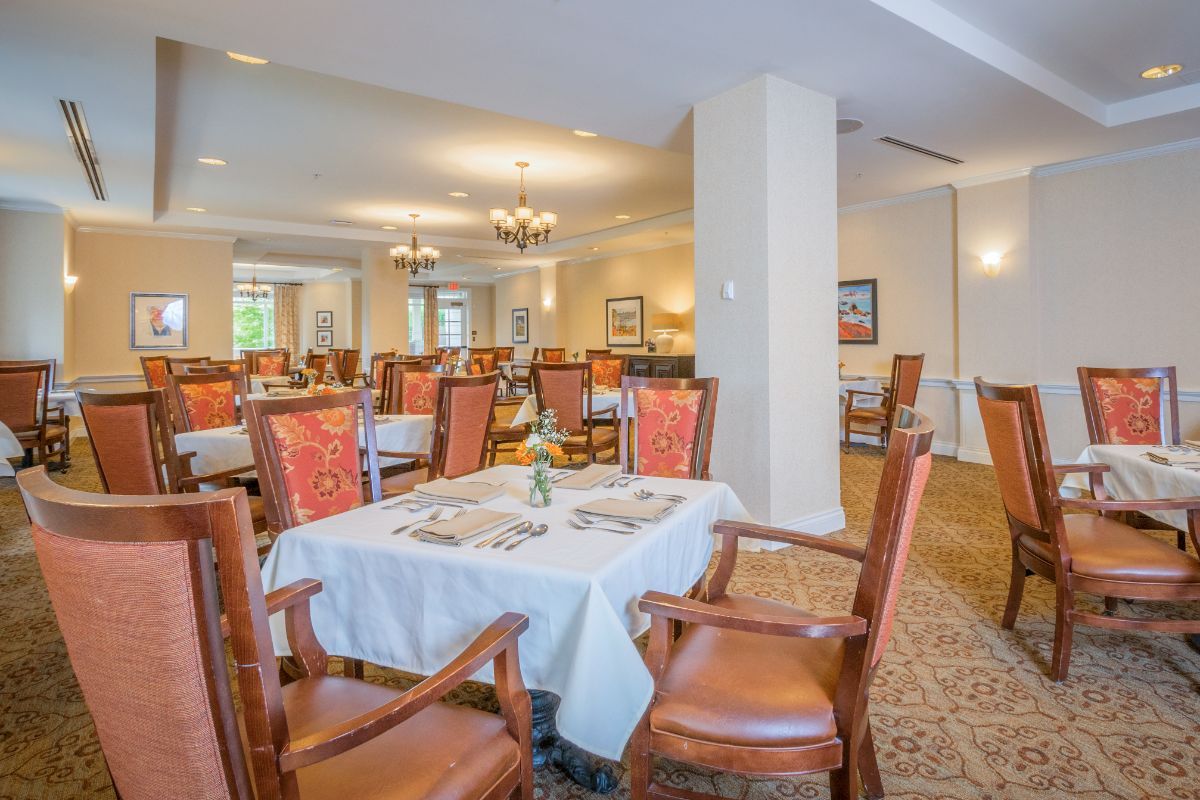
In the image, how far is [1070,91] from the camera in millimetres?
4297

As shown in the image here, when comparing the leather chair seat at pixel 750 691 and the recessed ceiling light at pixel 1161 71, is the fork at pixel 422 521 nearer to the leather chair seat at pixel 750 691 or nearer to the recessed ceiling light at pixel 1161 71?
the leather chair seat at pixel 750 691

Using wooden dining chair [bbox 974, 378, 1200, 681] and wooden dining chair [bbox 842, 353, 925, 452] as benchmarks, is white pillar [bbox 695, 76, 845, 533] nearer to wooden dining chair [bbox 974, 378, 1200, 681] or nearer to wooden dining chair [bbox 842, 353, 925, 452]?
wooden dining chair [bbox 974, 378, 1200, 681]

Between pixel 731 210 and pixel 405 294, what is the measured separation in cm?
849

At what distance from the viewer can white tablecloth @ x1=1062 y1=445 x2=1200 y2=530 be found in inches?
92.3

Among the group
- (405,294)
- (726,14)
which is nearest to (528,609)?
(726,14)

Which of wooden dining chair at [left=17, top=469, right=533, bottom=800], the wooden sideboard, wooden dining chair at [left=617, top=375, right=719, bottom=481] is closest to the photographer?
wooden dining chair at [left=17, top=469, right=533, bottom=800]

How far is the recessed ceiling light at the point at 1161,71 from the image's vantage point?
4.05 metres

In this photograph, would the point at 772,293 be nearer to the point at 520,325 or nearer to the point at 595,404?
the point at 595,404

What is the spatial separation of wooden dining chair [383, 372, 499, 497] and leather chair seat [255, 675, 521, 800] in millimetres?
1628

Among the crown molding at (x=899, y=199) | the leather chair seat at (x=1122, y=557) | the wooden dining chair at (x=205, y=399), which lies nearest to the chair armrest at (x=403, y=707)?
the leather chair seat at (x=1122, y=557)

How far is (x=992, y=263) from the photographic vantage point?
6039 millimetres

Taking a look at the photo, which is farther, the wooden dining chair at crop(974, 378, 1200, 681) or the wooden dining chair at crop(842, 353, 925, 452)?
the wooden dining chair at crop(842, 353, 925, 452)

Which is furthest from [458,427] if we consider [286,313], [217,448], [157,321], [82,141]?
[286,313]

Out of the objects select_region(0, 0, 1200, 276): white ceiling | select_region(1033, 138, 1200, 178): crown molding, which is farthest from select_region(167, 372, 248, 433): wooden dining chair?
select_region(1033, 138, 1200, 178): crown molding
